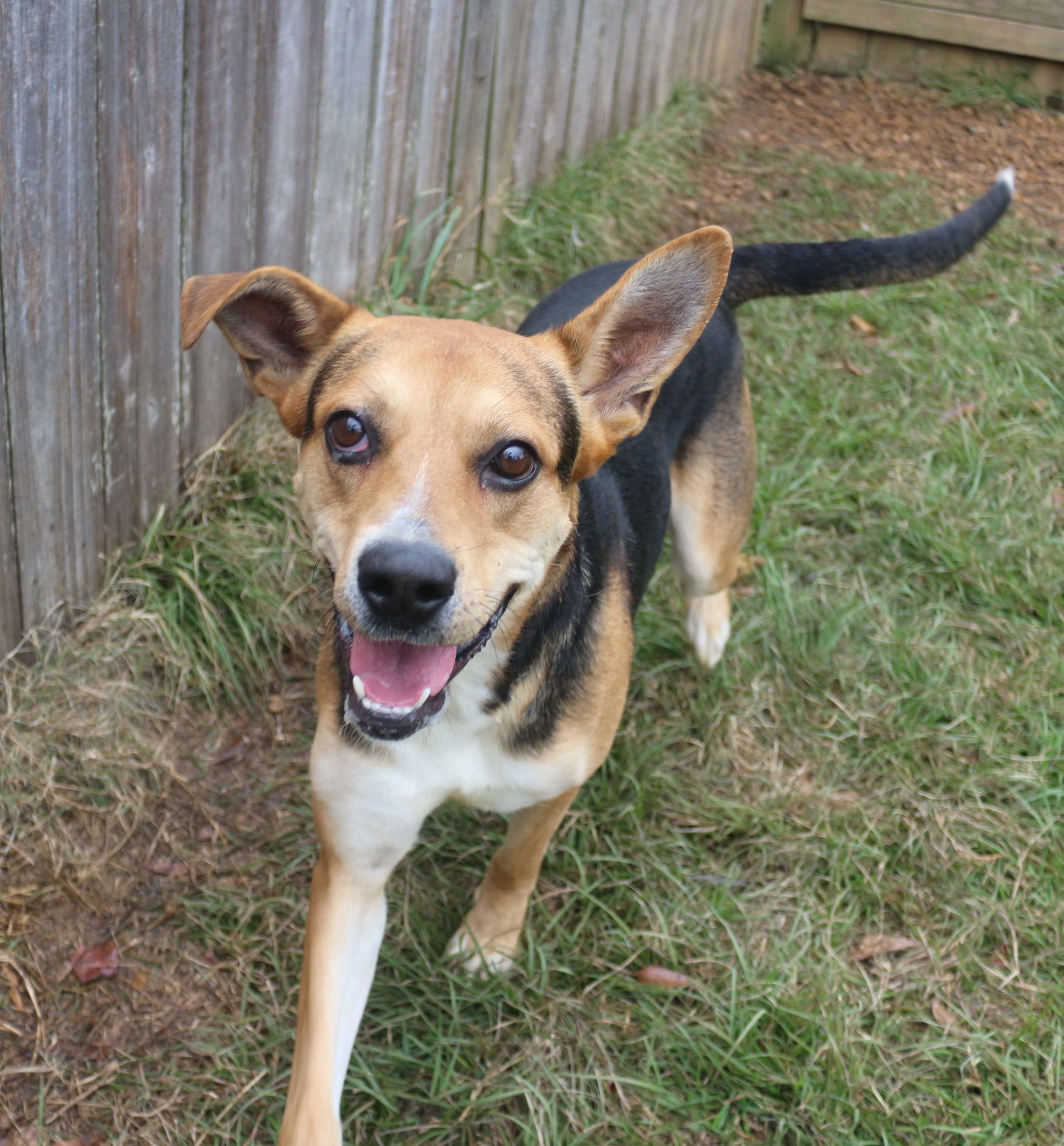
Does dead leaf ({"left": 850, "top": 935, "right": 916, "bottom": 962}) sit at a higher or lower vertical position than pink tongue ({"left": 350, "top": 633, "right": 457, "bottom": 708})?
lower

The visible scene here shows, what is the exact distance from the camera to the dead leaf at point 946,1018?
10.9ft

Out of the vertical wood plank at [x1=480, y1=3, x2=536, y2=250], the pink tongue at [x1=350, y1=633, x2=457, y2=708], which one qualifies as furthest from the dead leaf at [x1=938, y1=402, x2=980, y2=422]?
the pink tongue at [x1=350, y1=633, x2=457, y2=708]

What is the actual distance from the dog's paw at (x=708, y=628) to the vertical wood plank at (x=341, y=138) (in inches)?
78.3

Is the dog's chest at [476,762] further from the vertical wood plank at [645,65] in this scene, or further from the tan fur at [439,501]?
the vertical wood plank at [645,65]

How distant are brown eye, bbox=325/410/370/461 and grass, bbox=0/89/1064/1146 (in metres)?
1.58

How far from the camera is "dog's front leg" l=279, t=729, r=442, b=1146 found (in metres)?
2.72

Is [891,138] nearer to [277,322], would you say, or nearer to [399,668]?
[277,322]

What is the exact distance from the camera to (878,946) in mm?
3551

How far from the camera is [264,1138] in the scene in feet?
9.89

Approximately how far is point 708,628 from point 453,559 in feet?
7.66

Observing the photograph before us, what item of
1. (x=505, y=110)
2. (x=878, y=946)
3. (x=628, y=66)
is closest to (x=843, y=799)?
(x=878, y=946)

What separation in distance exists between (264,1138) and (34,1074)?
0.62 metres

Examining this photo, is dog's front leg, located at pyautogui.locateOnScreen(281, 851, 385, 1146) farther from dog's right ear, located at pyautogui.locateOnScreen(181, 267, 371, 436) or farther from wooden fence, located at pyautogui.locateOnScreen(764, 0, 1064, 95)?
wooden fence, located at pyautogui.locateOnScreen(764, 0, 1064, 95)

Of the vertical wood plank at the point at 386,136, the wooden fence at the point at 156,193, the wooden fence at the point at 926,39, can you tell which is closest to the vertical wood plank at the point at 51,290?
the wooden fence at the point at 156,193
